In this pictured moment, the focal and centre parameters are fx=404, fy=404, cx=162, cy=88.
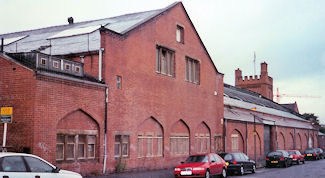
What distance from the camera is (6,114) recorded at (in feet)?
54.3

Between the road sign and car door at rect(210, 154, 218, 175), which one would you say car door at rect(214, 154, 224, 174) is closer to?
car door at rect(210, 154, 218, 175)

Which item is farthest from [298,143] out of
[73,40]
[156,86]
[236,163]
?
[73,40]

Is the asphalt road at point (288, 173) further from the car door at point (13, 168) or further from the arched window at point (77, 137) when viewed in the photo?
the car door at point (13, 168)

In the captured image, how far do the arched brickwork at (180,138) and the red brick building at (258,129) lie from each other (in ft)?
20.9

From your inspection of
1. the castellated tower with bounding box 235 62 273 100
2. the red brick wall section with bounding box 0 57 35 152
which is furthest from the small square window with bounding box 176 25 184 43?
the castellated tower with bounding box 235 62 273 100

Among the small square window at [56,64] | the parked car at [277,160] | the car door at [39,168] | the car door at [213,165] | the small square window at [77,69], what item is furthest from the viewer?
the parked car at [277,160]

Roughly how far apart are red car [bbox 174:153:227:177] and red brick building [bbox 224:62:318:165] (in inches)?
451

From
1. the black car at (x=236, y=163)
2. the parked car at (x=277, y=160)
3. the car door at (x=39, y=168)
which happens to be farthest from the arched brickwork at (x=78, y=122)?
the parked car at (x=277, y=160)

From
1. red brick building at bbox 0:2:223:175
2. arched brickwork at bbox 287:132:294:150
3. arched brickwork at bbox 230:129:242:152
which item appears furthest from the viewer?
arched brickwork at bbox 287:132:294:150

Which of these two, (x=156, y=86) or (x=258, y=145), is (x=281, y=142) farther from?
(x=156, y=86)

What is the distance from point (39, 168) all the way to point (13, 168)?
3.15ft

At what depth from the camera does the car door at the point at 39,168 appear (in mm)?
11539

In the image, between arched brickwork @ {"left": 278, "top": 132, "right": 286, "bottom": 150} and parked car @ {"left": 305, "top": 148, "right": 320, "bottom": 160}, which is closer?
parked car @ {"left": 305, "top": 148, "right": 320, "bottom": 160}

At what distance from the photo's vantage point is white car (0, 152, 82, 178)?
35.3 feet
